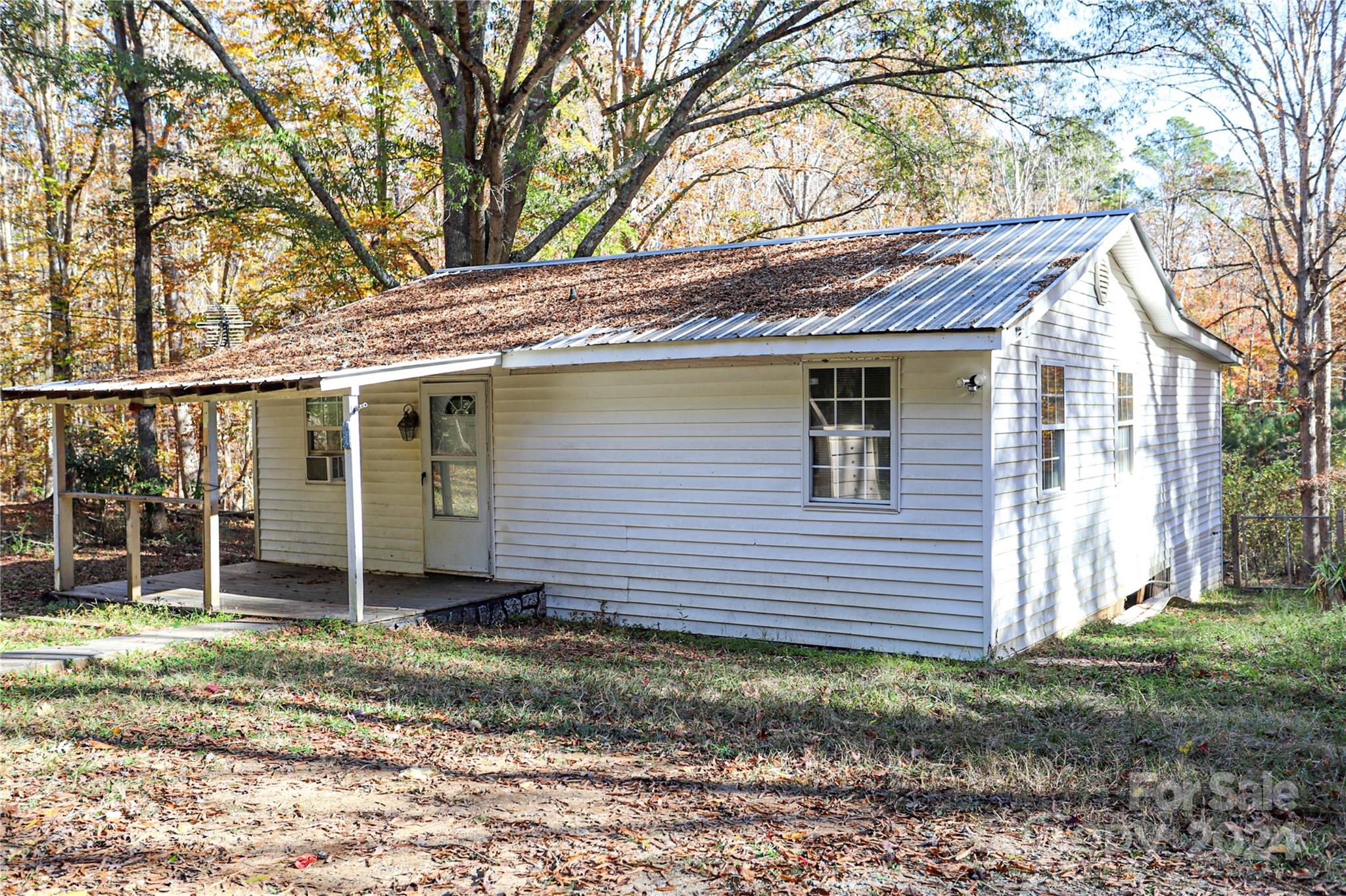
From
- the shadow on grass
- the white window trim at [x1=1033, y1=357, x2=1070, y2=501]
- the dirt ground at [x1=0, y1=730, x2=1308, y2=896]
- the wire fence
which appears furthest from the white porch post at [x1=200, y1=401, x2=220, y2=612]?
the wire fence

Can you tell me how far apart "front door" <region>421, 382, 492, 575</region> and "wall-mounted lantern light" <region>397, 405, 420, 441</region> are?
130mm

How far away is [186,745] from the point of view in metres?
5.50

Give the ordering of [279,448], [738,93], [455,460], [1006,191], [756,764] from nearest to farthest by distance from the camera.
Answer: [756,764], [455,460], [279,448], [738,93], [1006,191]

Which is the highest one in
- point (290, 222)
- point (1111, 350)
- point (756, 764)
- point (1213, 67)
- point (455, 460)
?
point (1213, 67)

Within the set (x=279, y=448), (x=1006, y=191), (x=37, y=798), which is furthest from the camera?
(x=1006, y=191)

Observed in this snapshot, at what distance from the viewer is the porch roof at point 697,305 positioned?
8305 mm

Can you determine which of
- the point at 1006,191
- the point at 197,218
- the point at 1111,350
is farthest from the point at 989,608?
the point at 1006,191

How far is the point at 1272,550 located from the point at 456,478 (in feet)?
46.9

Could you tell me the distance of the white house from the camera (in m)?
8.27

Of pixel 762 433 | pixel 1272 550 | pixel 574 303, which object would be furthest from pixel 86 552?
pixel 1272 550

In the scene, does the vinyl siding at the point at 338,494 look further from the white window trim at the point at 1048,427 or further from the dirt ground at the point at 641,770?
the white window trim at the point at 1048,427

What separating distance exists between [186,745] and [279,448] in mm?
7645

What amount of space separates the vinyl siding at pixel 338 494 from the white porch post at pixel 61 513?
2.05 meters

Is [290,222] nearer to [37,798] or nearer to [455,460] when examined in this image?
[455,460]
